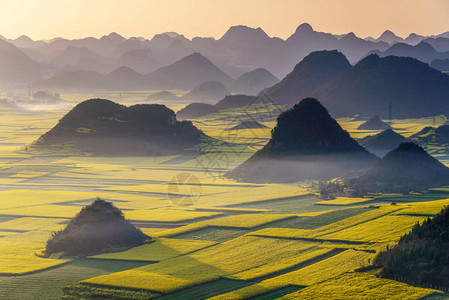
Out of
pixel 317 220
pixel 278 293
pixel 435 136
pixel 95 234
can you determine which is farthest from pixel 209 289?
pixel 435 136

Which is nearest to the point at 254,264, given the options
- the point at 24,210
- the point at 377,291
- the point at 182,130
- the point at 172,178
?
the point at 377,291

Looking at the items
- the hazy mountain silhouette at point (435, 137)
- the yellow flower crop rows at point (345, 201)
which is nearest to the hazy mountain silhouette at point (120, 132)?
the hazy mountain silhouette at point (435, 137)

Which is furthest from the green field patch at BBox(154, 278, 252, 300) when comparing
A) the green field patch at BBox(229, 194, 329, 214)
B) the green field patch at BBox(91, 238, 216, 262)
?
the green field patch at BBox(229, 194, 329, 214)

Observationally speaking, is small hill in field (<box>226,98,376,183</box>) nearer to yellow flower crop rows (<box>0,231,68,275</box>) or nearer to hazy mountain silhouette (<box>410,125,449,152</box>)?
hazy mountain silhouette (<box>410,125,449,152</box>)

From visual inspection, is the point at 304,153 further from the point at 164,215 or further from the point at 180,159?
the point at 164,215

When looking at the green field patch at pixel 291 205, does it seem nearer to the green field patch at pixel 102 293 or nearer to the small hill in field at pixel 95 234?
the small hill in field at pixel 95 234
